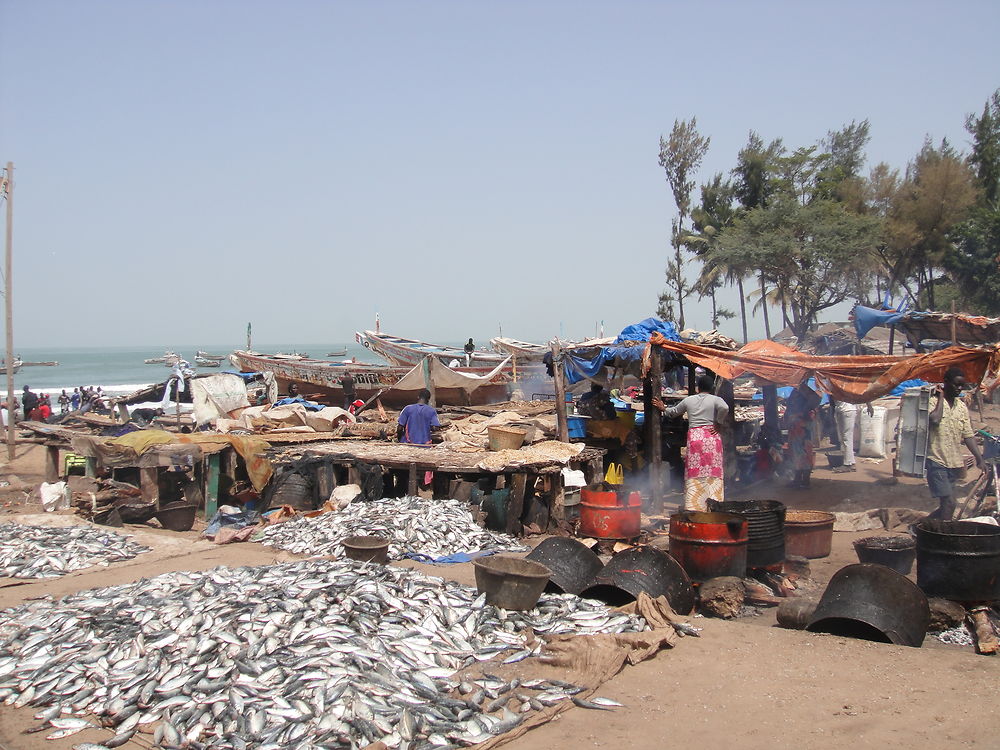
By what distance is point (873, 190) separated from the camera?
35219 mm

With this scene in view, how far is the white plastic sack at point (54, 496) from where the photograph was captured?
47.3 ft

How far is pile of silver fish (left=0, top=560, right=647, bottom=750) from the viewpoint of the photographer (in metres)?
5.01

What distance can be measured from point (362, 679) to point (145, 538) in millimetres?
7380

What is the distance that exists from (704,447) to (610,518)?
176 cm

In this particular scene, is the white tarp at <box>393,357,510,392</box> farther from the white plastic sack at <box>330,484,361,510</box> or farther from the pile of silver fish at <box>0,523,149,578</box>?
the pile of silver fish at <box>0,523,149,578</box>

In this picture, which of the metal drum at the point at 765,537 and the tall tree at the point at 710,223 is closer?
the metal drum at the point at 765,537

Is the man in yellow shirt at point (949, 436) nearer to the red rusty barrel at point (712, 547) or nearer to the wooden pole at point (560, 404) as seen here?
the red rusty barrel at point (712, 547)

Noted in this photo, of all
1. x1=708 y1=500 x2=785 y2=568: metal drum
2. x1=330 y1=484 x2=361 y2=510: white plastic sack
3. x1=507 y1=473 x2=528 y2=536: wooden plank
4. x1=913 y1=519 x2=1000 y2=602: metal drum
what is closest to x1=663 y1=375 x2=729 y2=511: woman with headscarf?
x1=708 y1=500 x2=785 y2=568: metal drum

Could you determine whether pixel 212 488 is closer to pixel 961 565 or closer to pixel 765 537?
pixel 765 537

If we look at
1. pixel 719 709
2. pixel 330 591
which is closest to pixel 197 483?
pixel 330 591

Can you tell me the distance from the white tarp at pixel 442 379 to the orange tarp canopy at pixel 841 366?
11407 millimetres

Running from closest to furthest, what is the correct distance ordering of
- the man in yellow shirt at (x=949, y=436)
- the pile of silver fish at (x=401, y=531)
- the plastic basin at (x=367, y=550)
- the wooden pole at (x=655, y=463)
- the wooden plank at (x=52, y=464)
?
the plastic basin at (x=367, y=550) → the man in yellow shirt at (x=949, y=436) → the pile of silver fish at (x=401, y=531) → the wooden pole at (x=655, y=463) → the wooden plank at (x=52, y=464)

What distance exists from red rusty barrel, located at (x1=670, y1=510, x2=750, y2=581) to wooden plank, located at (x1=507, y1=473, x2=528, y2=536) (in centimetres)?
371

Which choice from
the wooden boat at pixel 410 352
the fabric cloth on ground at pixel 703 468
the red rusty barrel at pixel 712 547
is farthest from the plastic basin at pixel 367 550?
the wooden boat at pixel 410 352
